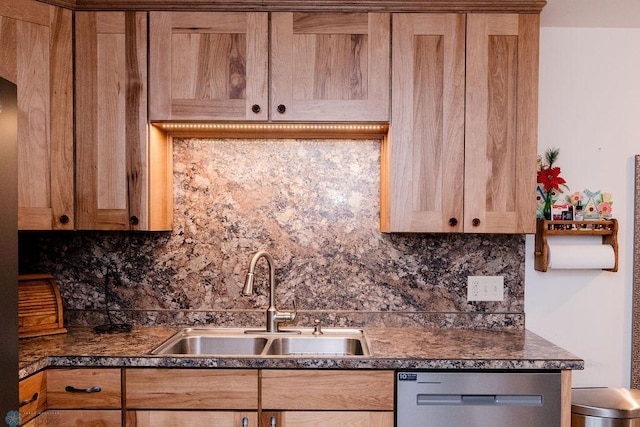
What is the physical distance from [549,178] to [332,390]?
1410 mm

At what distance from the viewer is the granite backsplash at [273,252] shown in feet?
7.70

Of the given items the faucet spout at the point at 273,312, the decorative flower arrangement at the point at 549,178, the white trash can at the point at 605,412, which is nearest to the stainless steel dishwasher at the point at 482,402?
the white trash can at the point at 605,412

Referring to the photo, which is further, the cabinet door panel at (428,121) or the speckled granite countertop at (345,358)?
the cabinet door panel at (428,121)

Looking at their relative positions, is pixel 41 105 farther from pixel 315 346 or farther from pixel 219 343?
pixel 315 346

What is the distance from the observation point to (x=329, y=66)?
2025 millimetres

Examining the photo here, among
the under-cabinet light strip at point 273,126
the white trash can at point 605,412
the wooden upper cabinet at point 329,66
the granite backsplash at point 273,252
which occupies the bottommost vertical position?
the white trash can at point 605,412

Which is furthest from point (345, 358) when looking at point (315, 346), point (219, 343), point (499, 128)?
point (499, 128)

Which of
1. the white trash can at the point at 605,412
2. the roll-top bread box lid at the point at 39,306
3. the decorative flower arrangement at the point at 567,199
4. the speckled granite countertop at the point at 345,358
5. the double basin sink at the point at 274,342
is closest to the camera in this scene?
the speckled granite countertop at the point at 345,358

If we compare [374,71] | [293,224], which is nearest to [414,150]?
[374,71]

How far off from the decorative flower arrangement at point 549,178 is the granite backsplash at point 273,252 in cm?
21

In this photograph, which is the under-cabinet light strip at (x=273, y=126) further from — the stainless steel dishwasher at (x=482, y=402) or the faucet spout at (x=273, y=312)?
the stainless steel dishwasher at (x=482, y=402)

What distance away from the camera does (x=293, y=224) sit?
2.36m

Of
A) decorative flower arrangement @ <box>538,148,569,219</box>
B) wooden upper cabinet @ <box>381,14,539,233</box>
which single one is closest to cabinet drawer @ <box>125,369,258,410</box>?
wooden upper cabinet @ <box>381,14,539,233</box>

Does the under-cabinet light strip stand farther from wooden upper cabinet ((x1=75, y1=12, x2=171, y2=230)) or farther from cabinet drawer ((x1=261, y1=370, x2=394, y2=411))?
cabinet drawer ((x1=261, y1=370, x2=394, y2=411))
